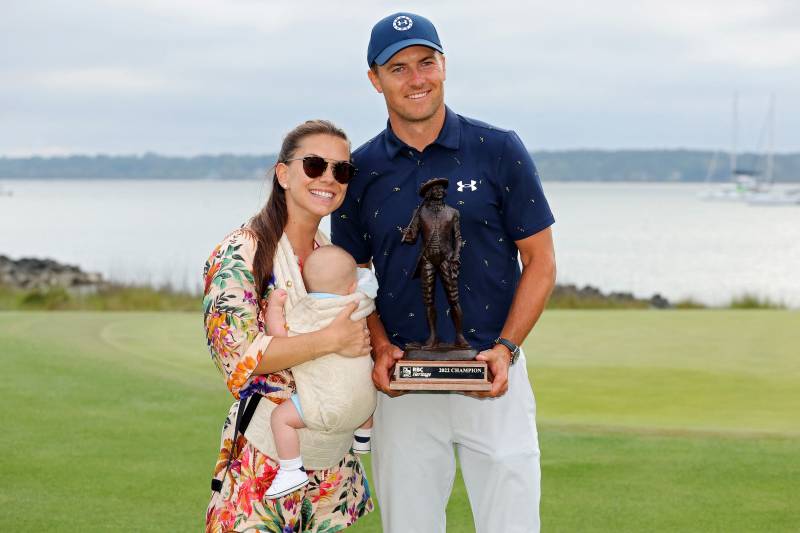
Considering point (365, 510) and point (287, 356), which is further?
point (365, 510)

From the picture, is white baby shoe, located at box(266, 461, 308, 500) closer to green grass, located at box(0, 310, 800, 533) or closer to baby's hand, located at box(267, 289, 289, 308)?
baby's hand, located at box(267, 289, 289, 308)

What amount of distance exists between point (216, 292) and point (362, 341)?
45cm

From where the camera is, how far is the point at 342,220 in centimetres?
385

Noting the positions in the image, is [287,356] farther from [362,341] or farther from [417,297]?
[417,297]

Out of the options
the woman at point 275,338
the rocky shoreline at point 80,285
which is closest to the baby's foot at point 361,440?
the woman at point 275,338

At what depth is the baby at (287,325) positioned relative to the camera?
332 cm

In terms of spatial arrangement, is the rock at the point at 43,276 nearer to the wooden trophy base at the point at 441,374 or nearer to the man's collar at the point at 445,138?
the man's collar at the point at 445,138

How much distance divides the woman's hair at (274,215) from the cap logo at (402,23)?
388mm

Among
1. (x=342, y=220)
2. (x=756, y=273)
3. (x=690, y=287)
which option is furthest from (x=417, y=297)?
(x=756, y=273)

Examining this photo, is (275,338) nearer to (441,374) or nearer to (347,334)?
(347,334)

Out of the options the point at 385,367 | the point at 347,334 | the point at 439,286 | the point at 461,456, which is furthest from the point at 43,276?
the point at 347,334

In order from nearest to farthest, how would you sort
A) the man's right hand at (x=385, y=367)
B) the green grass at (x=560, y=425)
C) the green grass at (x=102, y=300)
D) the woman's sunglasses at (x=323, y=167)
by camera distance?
the woman's sunglasses at (x=323, y=167), the man's right hand at (x=385, y=367), the green grass at (x=560, y=425), the green grass at (x=102, y=300)

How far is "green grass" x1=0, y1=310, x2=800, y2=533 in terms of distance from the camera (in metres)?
5.46

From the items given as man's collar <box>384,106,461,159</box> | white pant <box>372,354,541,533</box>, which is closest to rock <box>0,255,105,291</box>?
white pant <box>372,354,541,533</box>
